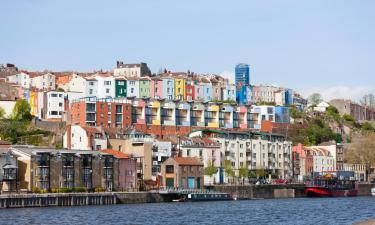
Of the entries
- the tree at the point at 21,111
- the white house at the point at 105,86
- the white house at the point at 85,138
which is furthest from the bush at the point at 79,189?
the white house at the point at 105,86

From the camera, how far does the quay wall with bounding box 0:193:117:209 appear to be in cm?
9775

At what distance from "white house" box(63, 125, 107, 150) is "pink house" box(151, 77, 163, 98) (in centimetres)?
5397

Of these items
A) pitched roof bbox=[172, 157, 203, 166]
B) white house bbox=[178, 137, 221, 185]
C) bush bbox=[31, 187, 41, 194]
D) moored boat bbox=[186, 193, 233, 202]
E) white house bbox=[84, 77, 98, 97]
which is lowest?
moored boat bbox=[186, 193, 233, 202]

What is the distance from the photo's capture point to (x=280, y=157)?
167 metres

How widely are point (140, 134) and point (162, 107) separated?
920 inches

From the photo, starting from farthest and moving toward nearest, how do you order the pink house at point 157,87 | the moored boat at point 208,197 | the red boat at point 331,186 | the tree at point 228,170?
the pink house at point 157,87, the red boat at point 331,186, the tree at point 228,170, the moored boat at point 208,197

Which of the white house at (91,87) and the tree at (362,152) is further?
the tree at (362,152)

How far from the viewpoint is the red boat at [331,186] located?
14784 centimetres

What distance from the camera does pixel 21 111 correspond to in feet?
542

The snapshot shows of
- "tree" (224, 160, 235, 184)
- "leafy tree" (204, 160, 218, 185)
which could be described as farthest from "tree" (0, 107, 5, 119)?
"leafy tree" (204, 160, 218, 185)

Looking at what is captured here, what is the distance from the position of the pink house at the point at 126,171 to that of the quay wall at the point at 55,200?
10091mm

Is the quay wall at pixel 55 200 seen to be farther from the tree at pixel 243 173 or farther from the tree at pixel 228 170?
the tree at pixel 243 173

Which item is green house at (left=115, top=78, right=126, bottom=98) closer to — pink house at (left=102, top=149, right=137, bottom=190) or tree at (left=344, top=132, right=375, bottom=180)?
tree at (left=344, top=132, right=375, bottom=180)

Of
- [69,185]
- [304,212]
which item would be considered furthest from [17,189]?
[304,212]
